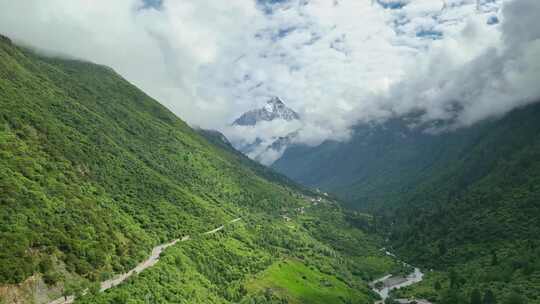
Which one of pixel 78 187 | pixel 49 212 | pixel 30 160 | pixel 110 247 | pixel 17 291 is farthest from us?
pixel 78 187

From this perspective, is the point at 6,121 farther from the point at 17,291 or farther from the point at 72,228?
the point at 17,291

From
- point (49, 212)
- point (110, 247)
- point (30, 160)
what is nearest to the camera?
point (49, 212)

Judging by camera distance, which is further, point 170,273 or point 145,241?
point 145,241

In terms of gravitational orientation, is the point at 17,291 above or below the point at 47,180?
below

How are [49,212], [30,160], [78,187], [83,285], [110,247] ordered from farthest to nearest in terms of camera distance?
[78,187] < [30,160] < [110,247] < [49,212] < [83,285]

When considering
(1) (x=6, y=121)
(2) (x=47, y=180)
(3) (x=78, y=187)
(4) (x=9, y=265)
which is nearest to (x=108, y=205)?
(3) (x=78, y=187)

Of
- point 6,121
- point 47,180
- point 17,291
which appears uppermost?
point 6,121

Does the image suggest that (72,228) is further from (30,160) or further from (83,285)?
(30,160)

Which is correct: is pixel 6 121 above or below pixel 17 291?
above

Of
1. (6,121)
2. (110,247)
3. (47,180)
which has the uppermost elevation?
(6,121)

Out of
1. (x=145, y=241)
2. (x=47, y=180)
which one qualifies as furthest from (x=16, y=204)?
(x=145, y=241)
